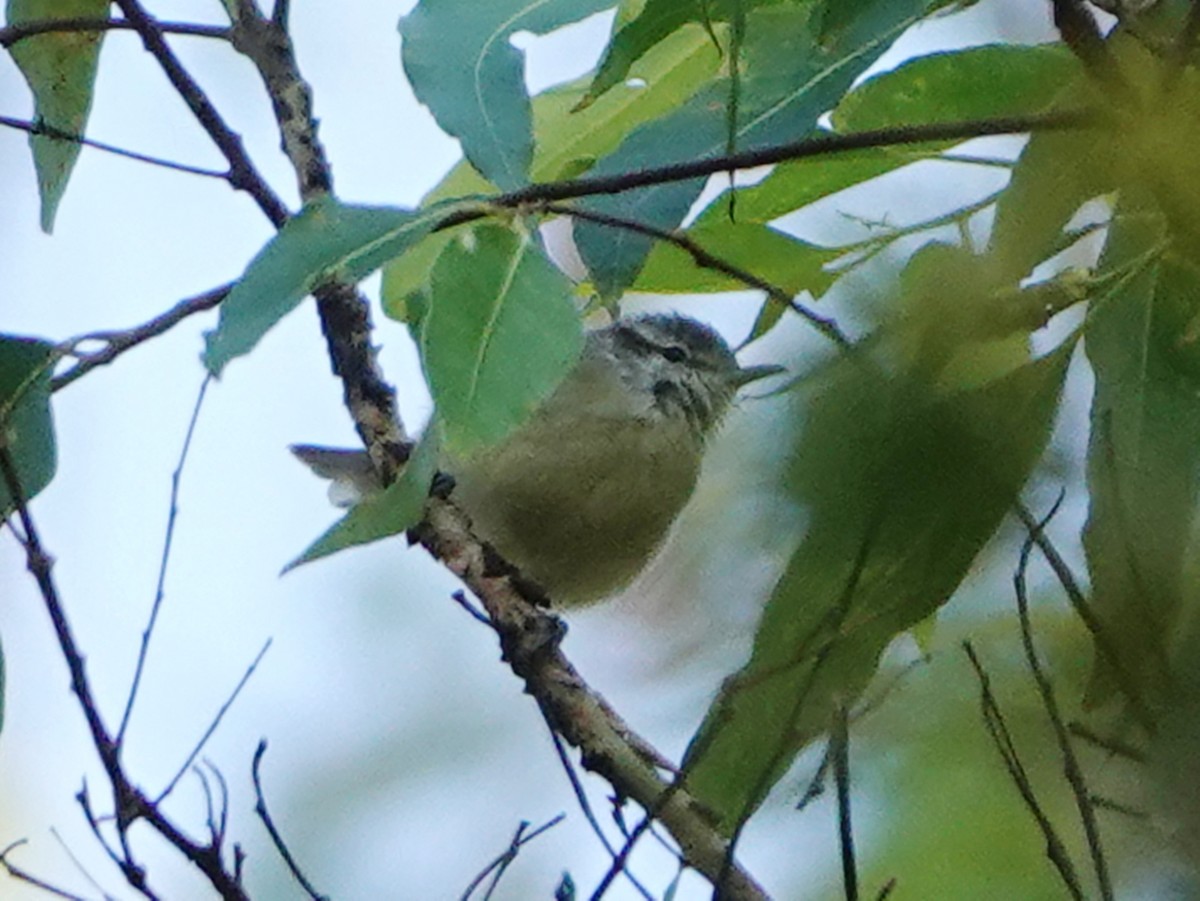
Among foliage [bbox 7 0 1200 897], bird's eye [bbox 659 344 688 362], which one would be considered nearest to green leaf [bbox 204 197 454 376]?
foliage [bbox 7 0 1200 897]

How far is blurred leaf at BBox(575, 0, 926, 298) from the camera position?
123 centimetres

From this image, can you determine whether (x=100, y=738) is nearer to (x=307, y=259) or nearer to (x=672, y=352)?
(x=307, y=259)

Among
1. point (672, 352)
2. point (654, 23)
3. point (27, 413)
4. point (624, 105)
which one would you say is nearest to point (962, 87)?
point (654, 23)

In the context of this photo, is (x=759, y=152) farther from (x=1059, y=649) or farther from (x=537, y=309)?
(x=1059, y=649)

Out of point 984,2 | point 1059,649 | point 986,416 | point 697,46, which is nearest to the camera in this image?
point 986,416

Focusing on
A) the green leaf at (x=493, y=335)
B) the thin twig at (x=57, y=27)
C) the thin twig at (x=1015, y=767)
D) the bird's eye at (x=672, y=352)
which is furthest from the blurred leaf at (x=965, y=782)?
the bird's eye at (x=672, y=352)

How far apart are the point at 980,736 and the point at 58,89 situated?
4.23 feet

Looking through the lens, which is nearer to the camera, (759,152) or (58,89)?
(759,152)

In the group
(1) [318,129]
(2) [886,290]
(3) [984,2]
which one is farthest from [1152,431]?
(1) [318,129]

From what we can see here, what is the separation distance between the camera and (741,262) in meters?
1.37

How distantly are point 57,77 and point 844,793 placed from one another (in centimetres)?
125

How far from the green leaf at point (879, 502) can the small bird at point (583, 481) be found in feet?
4.89

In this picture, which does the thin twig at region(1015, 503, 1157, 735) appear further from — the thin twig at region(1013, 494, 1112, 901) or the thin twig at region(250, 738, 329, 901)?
the thin twig at region(250, 738, 329, 901)

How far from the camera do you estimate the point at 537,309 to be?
1.09 m
